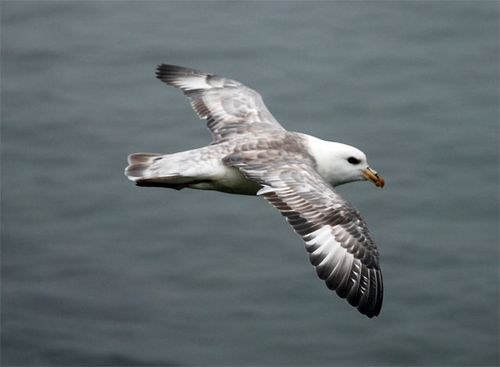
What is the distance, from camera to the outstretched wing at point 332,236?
29.8 feet

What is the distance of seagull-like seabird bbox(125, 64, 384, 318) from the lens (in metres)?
9.16

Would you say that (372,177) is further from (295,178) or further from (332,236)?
(332,236)

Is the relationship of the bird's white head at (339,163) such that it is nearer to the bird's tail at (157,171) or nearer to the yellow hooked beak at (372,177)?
the yellow hooked beak at (372,177)

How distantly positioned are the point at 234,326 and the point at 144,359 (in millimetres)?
1009

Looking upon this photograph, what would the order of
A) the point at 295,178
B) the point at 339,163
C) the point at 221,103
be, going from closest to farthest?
the point at 295,178 → the point at 339,163 → the point at 221,103

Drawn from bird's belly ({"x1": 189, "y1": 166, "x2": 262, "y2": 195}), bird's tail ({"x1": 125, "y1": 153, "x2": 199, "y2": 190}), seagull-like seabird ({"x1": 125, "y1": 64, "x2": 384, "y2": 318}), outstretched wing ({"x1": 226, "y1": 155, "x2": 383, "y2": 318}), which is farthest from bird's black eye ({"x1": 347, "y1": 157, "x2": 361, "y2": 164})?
bird's tail ({"x1": 125, "y1": 153, "x2": 199, "y2": 190})

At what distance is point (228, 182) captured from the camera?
990 centimetres

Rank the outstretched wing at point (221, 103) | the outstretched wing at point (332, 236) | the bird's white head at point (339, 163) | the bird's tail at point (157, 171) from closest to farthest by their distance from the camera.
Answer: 1. the outstretched wing at point (332, 236)
2. the bird's tail at point (157, 171)
3. the bird's white head at point (339, 163)
4. the outstretched wing at point (221, 103)

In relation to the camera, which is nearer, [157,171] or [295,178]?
[295,178]

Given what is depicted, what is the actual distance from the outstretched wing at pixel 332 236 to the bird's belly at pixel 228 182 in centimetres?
30

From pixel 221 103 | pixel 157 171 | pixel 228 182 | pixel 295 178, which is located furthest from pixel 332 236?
pixel 221 103

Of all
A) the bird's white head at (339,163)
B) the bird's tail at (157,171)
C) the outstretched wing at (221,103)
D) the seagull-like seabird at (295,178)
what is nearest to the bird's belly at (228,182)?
the seagull-like seabird at (295,178)

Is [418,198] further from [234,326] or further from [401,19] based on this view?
[401,19]

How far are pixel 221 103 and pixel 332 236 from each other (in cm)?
263
